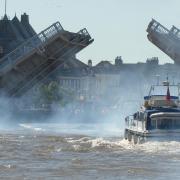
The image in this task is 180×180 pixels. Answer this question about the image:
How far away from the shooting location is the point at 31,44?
34062 mm

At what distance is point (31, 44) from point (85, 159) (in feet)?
43.1

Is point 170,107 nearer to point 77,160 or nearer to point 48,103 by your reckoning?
point 77,160

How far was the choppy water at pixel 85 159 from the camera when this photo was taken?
60.2 feet

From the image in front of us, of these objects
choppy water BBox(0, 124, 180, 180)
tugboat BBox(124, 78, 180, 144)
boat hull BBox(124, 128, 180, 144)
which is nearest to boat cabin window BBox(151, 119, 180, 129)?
tugboat BBox(124, 78, 180, 144)

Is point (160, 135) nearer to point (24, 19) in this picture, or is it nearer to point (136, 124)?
point (136, 124)

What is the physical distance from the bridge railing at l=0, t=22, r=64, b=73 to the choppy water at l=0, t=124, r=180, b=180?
16.4 feet

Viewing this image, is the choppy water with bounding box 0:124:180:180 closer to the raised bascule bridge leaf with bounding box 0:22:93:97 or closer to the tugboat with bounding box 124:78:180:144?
the tugboat with bounding box 124:78:180:144

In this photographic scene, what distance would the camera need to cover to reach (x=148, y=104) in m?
27.0

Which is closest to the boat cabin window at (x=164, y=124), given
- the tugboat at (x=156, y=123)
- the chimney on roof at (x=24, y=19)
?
the tugboat at (x=156, y=123)

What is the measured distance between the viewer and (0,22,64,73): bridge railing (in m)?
33.7

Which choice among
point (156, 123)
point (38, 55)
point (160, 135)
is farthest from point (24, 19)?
point (160, 135)

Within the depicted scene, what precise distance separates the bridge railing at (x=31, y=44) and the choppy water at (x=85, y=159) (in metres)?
4.99

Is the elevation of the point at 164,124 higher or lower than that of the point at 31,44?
lower

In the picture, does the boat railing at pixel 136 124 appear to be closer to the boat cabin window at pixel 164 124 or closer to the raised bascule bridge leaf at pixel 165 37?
the boat cabin window at pixel 164 124
